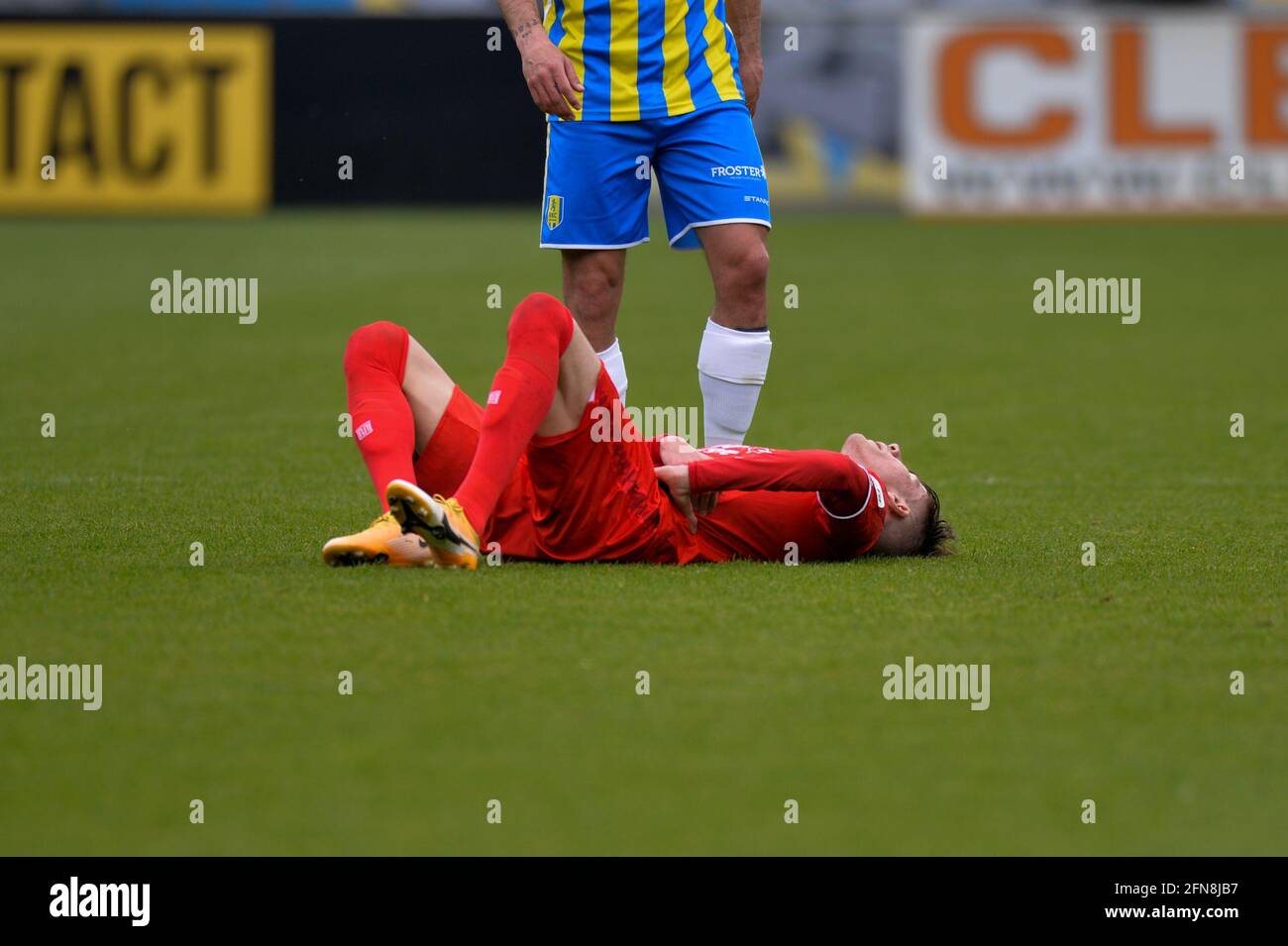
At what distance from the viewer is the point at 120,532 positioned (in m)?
5.38

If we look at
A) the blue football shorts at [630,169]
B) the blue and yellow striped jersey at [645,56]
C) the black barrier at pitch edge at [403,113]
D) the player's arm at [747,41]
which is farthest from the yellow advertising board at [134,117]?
the blue football shorts at [630,169]

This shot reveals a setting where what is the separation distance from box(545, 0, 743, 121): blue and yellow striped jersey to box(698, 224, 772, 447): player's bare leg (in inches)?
17.2

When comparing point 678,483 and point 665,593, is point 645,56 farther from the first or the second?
point 665,593

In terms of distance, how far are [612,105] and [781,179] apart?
64.7ft

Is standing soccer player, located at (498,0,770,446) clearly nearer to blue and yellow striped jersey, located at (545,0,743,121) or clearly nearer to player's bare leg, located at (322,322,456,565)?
blue and yellow striped jersey, located at (545,0,743,121)

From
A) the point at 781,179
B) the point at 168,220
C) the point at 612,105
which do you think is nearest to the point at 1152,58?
the point at 781,179

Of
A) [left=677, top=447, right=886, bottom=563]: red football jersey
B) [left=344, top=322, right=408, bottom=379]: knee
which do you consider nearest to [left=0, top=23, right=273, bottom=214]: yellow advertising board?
[left=344, top=322, right=408, bottom=379]: knee

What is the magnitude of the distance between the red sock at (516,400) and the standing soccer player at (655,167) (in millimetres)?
1100

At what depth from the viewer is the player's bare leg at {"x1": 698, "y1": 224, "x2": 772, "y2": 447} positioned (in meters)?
5.54

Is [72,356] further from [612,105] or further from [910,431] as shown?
[612,105]

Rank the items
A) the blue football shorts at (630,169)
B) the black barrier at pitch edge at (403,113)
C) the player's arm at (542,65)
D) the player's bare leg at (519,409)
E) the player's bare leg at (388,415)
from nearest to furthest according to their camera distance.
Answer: the player's bare leg at (519,409) < the player's bare leg at (388,415) < the player's arm at (542,65) < the blue football shorts at (630,169) < the black barrier at pitch edge at (403,113)

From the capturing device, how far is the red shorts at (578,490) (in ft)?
15.0

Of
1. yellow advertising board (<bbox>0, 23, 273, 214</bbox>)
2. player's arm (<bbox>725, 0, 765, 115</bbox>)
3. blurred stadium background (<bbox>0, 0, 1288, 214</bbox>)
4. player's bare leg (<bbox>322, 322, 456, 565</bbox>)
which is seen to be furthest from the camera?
blurred stadium background (<bbox>0, 0, 1288, 214</bbox>)

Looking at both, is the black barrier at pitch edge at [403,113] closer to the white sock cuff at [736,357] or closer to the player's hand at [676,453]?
the white sock cuff at [736,357]
